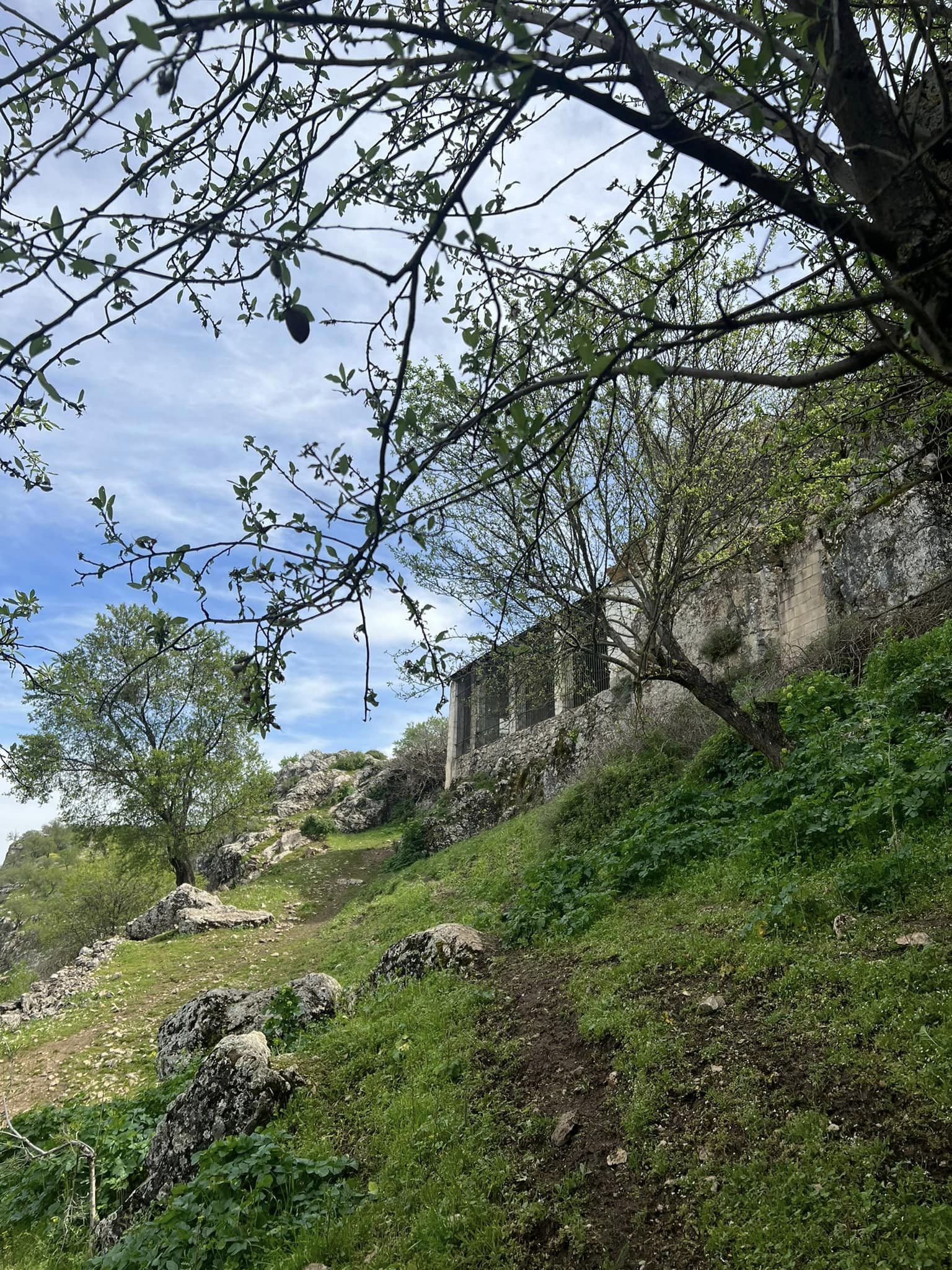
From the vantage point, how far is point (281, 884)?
2283 centimetres

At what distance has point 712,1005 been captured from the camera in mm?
5188

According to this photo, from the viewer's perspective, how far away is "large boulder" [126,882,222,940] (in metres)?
19.0

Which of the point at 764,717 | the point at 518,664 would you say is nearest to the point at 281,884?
the point at 518,664

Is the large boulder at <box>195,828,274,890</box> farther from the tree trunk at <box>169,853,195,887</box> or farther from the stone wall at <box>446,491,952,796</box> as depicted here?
the stone wall at <box>446,491,952,796</box>

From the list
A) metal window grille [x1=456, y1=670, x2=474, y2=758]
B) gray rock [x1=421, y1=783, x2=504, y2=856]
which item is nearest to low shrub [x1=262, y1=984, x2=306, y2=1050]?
Result: gray rock [x1=421, y1=783, x2=504, y2=856]

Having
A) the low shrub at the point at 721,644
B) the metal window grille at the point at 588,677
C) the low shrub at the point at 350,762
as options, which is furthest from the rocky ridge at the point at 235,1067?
the low shrub at the point at 350,762

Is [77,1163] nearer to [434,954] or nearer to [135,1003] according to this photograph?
[434,954]

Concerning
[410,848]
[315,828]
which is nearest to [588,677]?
[410,848]

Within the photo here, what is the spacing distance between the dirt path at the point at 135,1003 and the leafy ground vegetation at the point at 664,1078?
889 millimetres

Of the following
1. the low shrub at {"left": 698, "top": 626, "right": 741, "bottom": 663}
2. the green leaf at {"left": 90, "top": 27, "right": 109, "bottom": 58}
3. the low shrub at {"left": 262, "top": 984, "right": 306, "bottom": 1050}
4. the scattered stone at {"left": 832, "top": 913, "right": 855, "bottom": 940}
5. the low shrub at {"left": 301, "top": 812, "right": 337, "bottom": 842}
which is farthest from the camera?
the low shrub at {"left": 301, "top": 812, "right": 337, "bottom": 842}

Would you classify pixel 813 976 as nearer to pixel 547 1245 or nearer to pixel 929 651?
pixel 547 1245

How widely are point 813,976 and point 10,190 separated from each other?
230 inches

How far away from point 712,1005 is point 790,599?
34.3 feet

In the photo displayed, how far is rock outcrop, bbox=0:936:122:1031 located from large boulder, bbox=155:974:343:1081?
636cm
